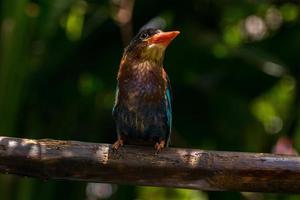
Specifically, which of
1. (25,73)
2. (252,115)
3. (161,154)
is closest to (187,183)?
(161,154)

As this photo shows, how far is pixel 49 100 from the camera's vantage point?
5074mm

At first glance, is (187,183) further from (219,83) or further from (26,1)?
(219,83)

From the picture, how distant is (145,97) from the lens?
378cm

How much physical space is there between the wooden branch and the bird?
74 centimetres

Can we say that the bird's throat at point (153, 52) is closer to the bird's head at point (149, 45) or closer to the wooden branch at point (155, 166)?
the bird's head at point (149, 45)

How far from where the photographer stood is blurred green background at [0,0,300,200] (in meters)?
4.89

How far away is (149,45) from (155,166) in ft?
3.39

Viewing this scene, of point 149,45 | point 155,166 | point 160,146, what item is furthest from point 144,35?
point 155,166

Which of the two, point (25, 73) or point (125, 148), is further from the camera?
point (25, 73)

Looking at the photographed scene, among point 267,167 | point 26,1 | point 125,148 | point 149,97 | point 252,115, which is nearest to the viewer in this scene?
point 267,167

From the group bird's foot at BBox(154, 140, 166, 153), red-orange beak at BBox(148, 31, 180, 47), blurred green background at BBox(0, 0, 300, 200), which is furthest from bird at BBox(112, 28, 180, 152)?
blurred green background at BBox(0, 0, 300, 200)

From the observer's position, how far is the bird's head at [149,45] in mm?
3812

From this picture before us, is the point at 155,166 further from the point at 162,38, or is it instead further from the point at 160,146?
the point at 162,38

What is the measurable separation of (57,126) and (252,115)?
1262 millimetres
